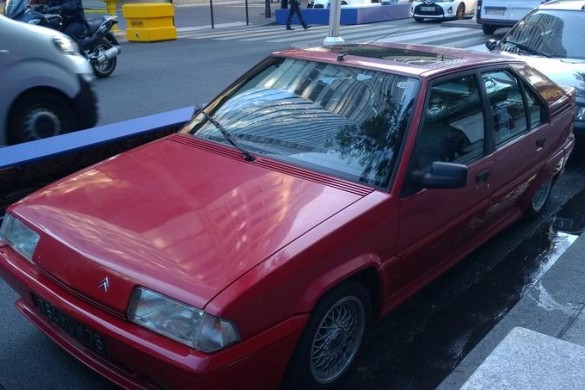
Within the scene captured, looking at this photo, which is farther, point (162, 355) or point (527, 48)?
point (527, 48)

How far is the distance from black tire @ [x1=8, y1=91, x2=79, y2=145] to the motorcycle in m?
4.81

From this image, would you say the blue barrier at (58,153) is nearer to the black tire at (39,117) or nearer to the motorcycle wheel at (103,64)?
the black tire at (39,117)

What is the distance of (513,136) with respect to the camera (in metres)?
4.31

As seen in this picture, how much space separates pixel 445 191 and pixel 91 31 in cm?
934

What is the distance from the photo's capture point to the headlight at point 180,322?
2359mm

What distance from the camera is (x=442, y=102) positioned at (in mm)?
3623

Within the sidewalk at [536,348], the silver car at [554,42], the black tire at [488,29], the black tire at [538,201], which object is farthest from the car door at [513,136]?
the black tire at [488,29]

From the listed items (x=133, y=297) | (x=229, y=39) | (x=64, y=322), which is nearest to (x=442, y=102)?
(x=133, y=297)

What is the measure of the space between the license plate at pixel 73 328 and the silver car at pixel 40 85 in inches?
139

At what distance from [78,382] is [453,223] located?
7.56 feet

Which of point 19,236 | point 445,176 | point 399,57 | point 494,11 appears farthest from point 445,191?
point 494,11

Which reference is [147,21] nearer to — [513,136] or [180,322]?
[513,136]

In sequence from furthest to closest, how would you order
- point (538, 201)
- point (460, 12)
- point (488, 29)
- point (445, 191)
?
point (460, 12)
point (488, 29)
point (538, 201)
point (445, 191)

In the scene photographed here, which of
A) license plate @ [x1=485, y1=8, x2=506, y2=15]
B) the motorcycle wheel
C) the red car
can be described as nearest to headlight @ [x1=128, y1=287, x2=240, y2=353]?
the red car
